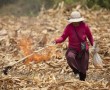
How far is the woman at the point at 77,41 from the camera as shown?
8.73m

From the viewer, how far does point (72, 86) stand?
807cm

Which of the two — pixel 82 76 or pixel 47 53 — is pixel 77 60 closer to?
pixel 82 76

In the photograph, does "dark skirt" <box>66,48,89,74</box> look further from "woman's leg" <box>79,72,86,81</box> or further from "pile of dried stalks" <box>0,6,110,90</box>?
"pile of dried stalks" <box>0,6,110,90</box>

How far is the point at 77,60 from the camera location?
899 centimetres

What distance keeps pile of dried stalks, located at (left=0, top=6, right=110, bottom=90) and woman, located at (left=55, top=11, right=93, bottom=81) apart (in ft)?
0.98

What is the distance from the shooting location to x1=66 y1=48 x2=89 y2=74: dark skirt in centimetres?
881

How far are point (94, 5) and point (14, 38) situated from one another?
229 inches

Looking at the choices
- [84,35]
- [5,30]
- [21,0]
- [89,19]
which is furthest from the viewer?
[21,0]

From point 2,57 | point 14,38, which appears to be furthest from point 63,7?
point 2,57

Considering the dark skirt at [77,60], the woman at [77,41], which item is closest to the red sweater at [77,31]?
the woman at [77,41]

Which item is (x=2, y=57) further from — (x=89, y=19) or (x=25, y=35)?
(x=89, y=19)

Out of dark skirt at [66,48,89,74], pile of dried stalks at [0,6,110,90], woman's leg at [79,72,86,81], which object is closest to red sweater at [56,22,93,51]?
dark skirt at [66,48,89,74]

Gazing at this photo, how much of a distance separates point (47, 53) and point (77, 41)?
249 cm

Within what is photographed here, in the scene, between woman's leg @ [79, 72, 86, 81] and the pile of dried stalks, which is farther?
woman's leg @ [79, 72, 86, 81]
